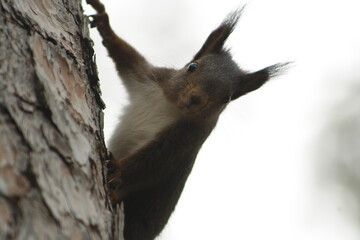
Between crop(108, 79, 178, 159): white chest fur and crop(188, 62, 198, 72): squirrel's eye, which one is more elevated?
crop(188, 62, 198, 72): squirrel's eye

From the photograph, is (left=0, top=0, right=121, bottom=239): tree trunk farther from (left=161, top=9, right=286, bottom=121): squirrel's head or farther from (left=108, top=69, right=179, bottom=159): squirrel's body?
(left=161, top=9, right=286, bottom=121): squirrel's head

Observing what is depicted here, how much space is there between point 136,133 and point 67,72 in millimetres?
2201

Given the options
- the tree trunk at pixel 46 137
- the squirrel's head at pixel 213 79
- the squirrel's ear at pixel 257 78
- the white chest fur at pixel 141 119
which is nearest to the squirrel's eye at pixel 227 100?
the squirrel's head at pixel 213 79

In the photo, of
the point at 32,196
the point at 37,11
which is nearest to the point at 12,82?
the point at 32,196

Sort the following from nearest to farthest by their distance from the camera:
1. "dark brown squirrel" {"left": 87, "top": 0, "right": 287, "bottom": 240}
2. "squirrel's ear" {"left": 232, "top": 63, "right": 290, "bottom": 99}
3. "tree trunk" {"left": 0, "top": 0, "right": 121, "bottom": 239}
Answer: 1. "tree trunk" {"left": 0, "top": 0, "right": 121, "bottom": 239}
2. "dark brown squirrel" {"left": 87, "top": 0, "right": 287, "bottom": 240}
3. "squirrel's ear" {"left": 232, "top": 63, "right": 290, "bottom": 99}

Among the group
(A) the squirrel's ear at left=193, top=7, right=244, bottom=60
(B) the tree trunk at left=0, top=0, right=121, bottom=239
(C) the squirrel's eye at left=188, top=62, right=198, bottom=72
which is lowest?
(B) the tree trunk at left=0, top=0, right=121, bottom=239

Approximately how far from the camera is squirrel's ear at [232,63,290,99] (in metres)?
5.98

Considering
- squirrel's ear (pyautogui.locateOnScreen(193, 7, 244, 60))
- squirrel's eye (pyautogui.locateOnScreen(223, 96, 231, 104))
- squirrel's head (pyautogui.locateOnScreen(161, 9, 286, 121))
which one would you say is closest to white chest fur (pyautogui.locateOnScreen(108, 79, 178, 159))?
squirrel's head (pyautogui.locateOnScreen(161, 9, 286, 121))

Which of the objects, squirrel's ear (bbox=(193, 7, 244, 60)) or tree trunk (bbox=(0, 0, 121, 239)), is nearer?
tree trunk (bbox=(0, 0, 121, 239))

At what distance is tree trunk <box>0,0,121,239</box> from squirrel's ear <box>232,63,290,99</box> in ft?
9.90

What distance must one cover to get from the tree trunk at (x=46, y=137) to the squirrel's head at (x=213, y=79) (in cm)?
213

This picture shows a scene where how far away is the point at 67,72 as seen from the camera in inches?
113

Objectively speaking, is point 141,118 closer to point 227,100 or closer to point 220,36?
point 227,100

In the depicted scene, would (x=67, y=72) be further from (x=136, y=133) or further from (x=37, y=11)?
(x=136, y=133)
